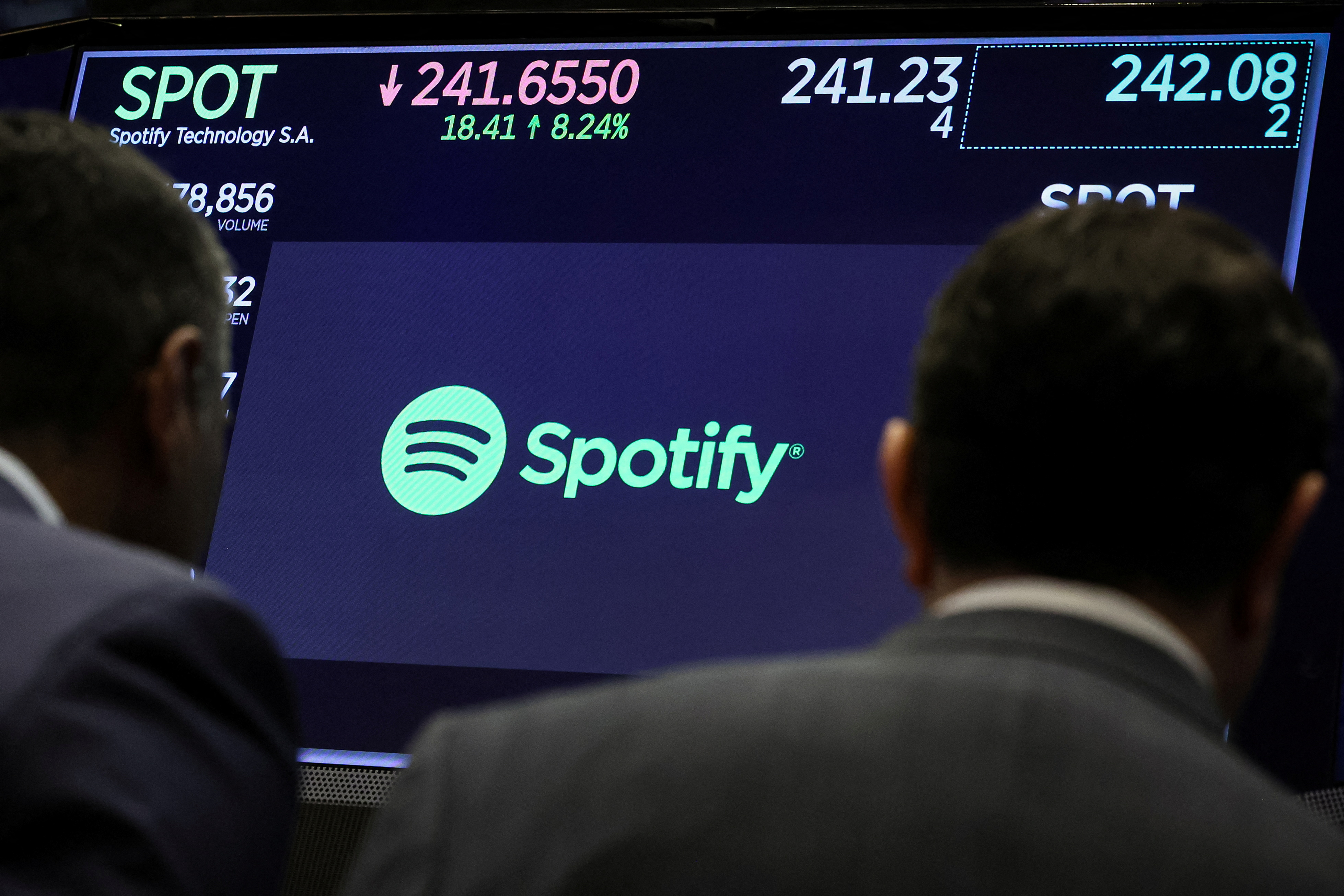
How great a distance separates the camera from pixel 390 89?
2.30 metres

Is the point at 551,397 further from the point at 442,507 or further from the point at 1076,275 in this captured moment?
the point at 1076,275

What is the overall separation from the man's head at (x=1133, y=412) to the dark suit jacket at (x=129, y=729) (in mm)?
485

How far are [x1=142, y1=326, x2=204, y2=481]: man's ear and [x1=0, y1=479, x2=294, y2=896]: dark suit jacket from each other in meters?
0.16

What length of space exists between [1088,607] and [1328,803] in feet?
3.53

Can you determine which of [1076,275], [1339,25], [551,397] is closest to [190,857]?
[1076,275]

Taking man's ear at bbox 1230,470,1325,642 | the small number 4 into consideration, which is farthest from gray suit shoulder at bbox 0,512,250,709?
the small number 4

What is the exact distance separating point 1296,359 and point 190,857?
700mm

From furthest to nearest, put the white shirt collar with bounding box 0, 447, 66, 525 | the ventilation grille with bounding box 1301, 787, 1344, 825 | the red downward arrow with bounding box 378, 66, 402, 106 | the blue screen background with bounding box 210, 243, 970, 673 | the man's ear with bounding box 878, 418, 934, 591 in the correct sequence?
the red downward arrow with bounding box 378, 66, 402, 106, the blue screen background with bounding box 210, 243, 970, 673, the ventilation grille with bounding box 1301, 787, 1344, 825, the white shirt collar with bounding box 0, 447, 66, 525, the man's ear with bounding box 878, 418, 934, 591

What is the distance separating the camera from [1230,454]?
0.79 m

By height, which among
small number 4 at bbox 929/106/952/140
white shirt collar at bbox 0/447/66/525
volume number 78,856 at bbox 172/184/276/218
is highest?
small number 4 at bbox 929/106/952/140

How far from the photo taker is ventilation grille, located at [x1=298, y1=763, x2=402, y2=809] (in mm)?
1965

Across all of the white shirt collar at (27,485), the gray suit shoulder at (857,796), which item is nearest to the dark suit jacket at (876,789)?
the gray suit shoulder at (857,796)

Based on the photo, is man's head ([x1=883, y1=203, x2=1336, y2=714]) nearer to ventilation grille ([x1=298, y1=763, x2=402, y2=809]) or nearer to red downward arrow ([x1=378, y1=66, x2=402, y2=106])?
ventilation grille ([x1=298, y1=763, x2=402, y2=809])

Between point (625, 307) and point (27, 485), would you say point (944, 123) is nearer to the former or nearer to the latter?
point (625, 307)
